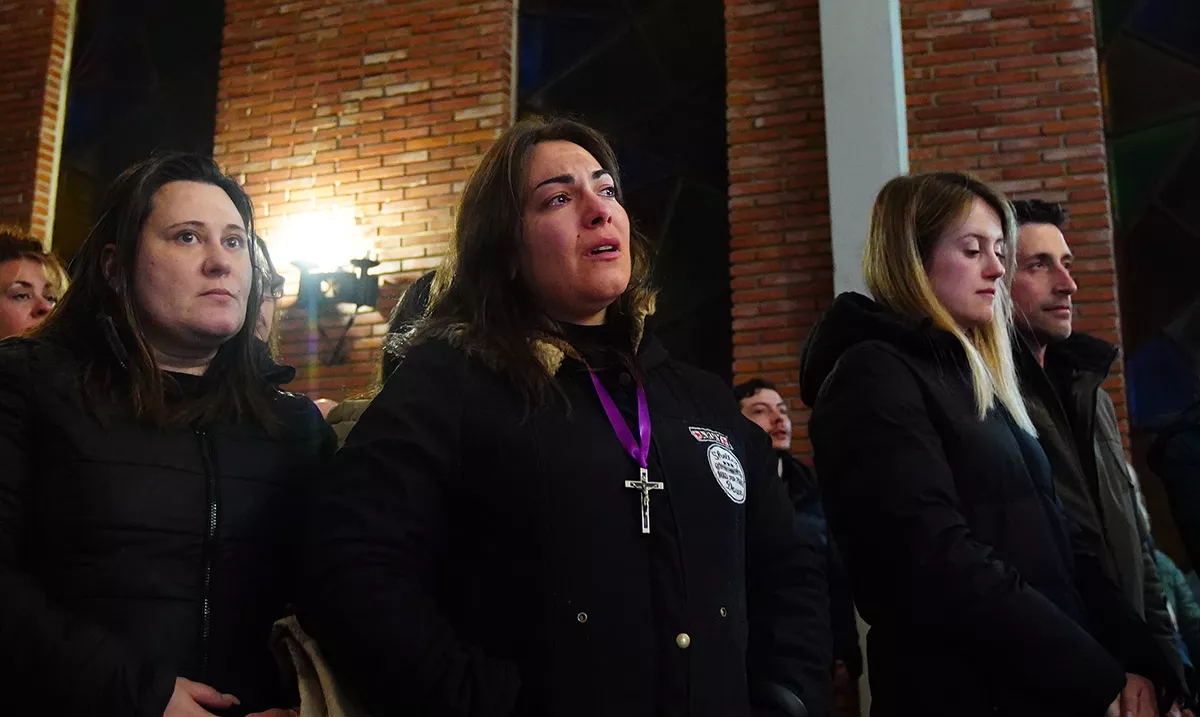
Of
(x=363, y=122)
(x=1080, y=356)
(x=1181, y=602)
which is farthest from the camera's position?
(x=363, y=122)

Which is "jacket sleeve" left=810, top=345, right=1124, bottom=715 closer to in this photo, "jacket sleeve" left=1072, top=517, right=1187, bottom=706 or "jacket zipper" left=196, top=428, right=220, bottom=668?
"jacket sleeve" left=1072, top=517, right=1187, bottom=706

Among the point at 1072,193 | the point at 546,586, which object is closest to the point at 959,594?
the point at 546,586

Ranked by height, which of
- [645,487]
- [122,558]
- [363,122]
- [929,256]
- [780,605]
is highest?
[363,122]

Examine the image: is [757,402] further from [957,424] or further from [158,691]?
[158,691]

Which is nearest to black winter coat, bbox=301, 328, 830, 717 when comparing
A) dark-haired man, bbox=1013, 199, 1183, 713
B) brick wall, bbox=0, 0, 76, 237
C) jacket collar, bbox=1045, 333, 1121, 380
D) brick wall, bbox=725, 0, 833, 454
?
dark-haired man, bbox=1013, 199, 1183, 713

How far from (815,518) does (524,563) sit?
309 cm

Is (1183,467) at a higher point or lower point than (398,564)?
higher

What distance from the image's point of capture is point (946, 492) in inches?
75.9

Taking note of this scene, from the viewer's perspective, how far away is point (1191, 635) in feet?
11.2

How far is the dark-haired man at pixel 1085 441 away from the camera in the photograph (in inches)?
83.0

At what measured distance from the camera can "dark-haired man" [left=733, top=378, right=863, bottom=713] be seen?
4.27 metres

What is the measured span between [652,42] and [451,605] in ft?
18.3

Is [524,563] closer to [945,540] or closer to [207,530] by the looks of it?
[207,530]

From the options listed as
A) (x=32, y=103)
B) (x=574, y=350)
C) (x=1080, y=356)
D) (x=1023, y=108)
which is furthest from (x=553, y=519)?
(x=32, y=103)
